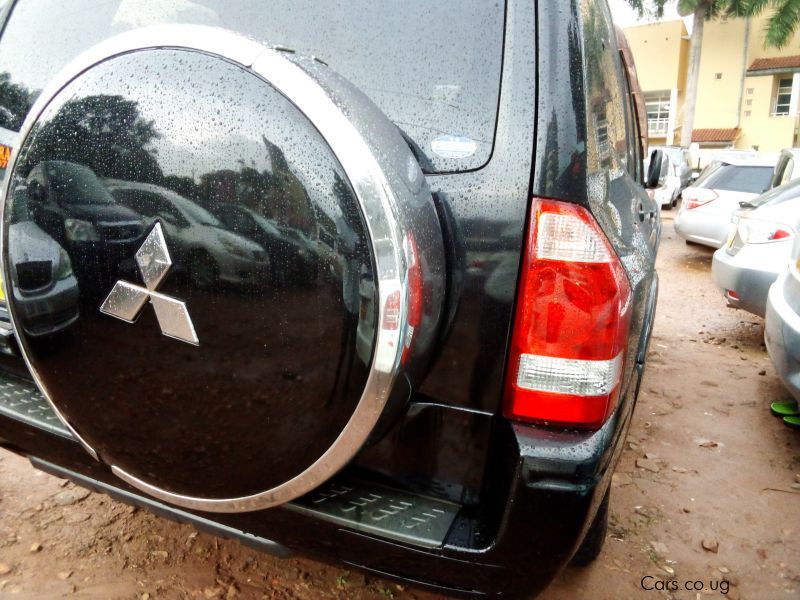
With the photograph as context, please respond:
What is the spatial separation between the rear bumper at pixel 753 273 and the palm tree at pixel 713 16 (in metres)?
23.1

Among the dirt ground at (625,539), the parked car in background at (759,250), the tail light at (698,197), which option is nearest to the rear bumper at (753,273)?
the parked car in background at (759,250)

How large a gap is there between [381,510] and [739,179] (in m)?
9.02

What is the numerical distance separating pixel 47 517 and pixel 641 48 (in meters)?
33.5

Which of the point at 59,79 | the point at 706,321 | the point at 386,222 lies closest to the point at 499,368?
the point at 386,222

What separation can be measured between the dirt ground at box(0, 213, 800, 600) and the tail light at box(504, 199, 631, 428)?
113 cm

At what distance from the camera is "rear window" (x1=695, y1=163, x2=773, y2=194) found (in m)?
8.50

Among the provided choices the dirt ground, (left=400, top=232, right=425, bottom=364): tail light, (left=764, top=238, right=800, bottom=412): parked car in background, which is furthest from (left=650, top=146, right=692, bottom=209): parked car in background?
(left=400, top=232, right=425, bottom=364): tail light

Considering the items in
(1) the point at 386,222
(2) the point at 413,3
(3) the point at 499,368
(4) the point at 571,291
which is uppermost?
(2) the point at 413,3

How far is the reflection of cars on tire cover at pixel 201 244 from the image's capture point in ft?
Answer: 3.90

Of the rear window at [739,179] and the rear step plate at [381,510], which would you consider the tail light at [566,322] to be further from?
the rear window at [739,179]

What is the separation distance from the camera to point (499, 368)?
1.36 metres

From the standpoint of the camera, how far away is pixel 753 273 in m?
4.28

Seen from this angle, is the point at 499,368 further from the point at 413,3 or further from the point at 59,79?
the point at 59,79

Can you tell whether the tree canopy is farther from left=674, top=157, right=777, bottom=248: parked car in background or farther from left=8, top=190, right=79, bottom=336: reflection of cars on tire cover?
left=8, top=190, right=79, bottom=336: reflection of cars on tire cover
